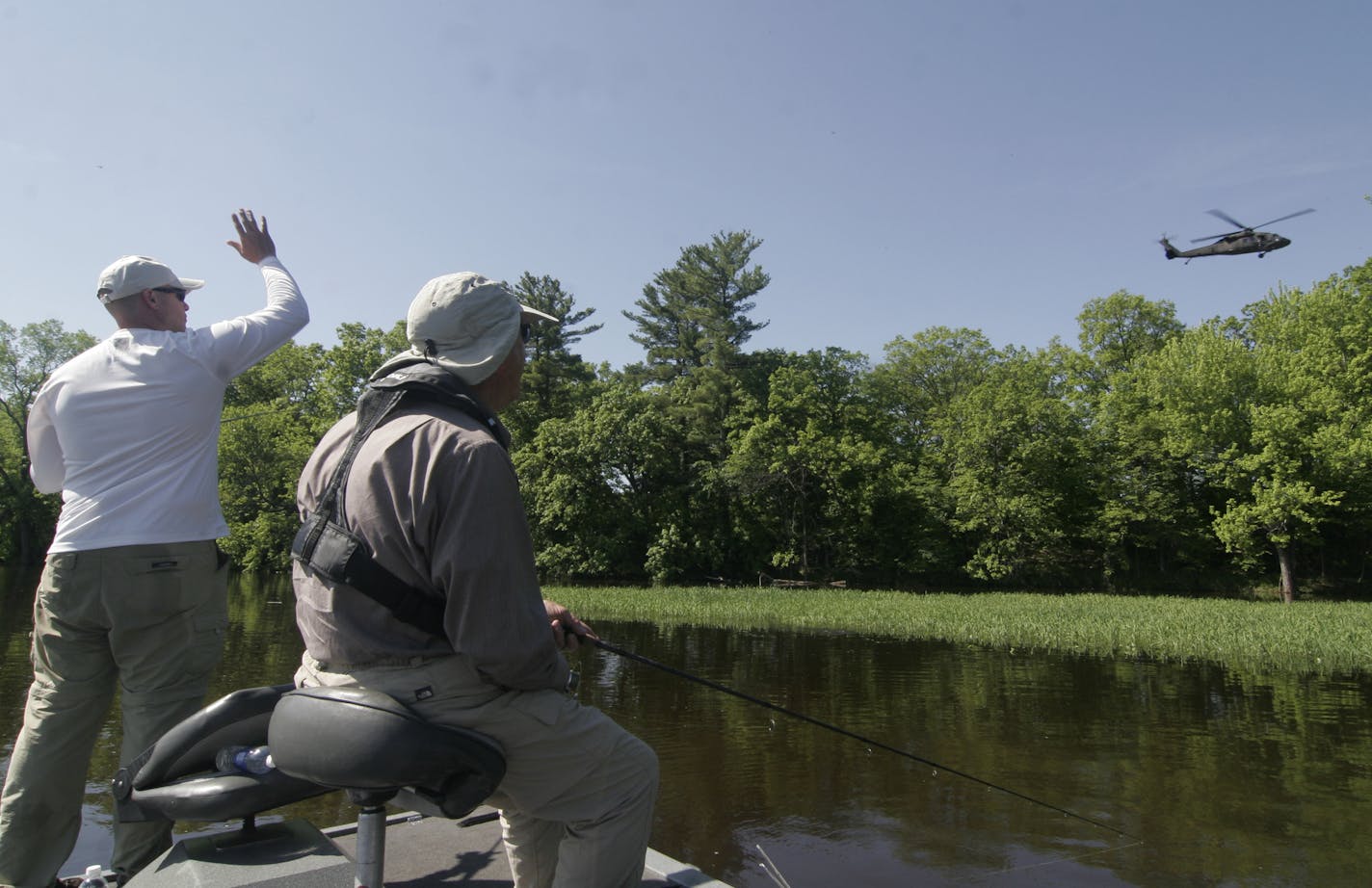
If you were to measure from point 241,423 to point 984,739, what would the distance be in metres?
35.0

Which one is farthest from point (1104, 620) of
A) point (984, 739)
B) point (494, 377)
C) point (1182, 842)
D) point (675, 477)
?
point (675, 477)

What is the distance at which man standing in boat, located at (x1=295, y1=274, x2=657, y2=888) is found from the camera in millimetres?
1831

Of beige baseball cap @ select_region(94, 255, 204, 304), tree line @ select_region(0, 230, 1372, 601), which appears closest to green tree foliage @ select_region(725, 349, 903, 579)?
tree line @ select_region(0, 230, 1372, 601)

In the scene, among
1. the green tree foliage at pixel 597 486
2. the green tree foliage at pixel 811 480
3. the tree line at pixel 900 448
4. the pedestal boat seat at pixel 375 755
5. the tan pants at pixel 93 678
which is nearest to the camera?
the pedestal boat seat at pixel 375 755

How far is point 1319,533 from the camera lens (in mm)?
35531

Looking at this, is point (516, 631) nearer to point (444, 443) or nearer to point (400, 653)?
point (400, 653)

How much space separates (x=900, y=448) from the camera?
43.9m

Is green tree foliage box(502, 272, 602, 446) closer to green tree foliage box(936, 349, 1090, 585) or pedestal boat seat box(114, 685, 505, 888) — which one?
green tree foliage box(936, 349, 1090, 585)

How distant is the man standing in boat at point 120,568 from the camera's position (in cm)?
280

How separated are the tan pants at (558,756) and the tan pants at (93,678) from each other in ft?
3.32

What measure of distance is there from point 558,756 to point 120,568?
67.1 inches

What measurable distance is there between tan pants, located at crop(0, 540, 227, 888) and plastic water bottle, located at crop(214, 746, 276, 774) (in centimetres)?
77

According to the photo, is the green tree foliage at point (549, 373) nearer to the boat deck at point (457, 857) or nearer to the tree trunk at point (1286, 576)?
the tree trunk at point (1286, 576)

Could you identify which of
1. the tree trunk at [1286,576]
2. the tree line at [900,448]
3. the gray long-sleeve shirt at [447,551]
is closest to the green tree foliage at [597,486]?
the tree line at [900,448]
